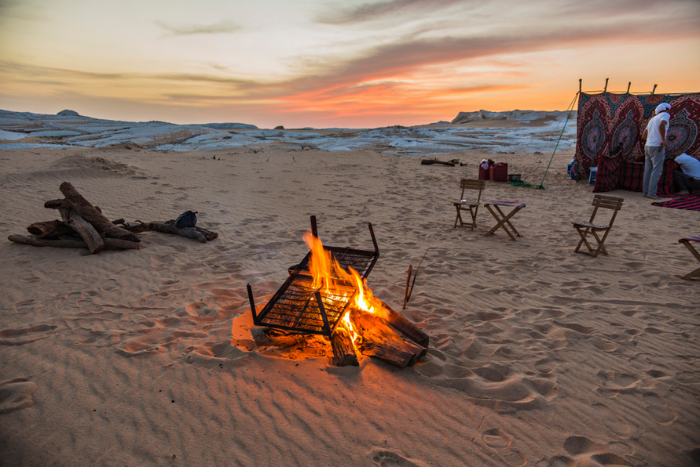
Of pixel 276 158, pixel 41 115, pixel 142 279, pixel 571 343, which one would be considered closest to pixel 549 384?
pixel 571 343

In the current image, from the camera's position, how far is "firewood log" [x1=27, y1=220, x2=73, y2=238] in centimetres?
536

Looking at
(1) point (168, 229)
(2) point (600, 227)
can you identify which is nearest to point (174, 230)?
(1) point (168, 229)

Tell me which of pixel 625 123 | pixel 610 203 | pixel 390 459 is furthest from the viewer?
pixel 625 123

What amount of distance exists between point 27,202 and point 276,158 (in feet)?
43.2

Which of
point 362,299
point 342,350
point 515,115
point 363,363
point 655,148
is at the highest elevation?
point 515,115

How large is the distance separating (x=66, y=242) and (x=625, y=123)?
15045mm

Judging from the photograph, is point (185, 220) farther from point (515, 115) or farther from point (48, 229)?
point (515, 115)

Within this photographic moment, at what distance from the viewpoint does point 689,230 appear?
7.25 meters

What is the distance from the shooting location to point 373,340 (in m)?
3.18

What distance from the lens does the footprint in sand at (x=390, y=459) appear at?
2160 millimetres

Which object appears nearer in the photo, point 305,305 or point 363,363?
point 363,363

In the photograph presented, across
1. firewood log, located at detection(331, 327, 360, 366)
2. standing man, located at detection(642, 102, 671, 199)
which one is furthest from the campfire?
standing man, located at detection(642, 102, 671, 199)

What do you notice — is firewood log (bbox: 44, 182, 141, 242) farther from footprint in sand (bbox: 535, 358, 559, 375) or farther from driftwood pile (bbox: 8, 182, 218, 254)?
footprint in sand (bbox: 535, 358, 559, 375)

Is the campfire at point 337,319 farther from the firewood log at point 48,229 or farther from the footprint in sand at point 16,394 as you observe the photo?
the firewood log at point 48,229
